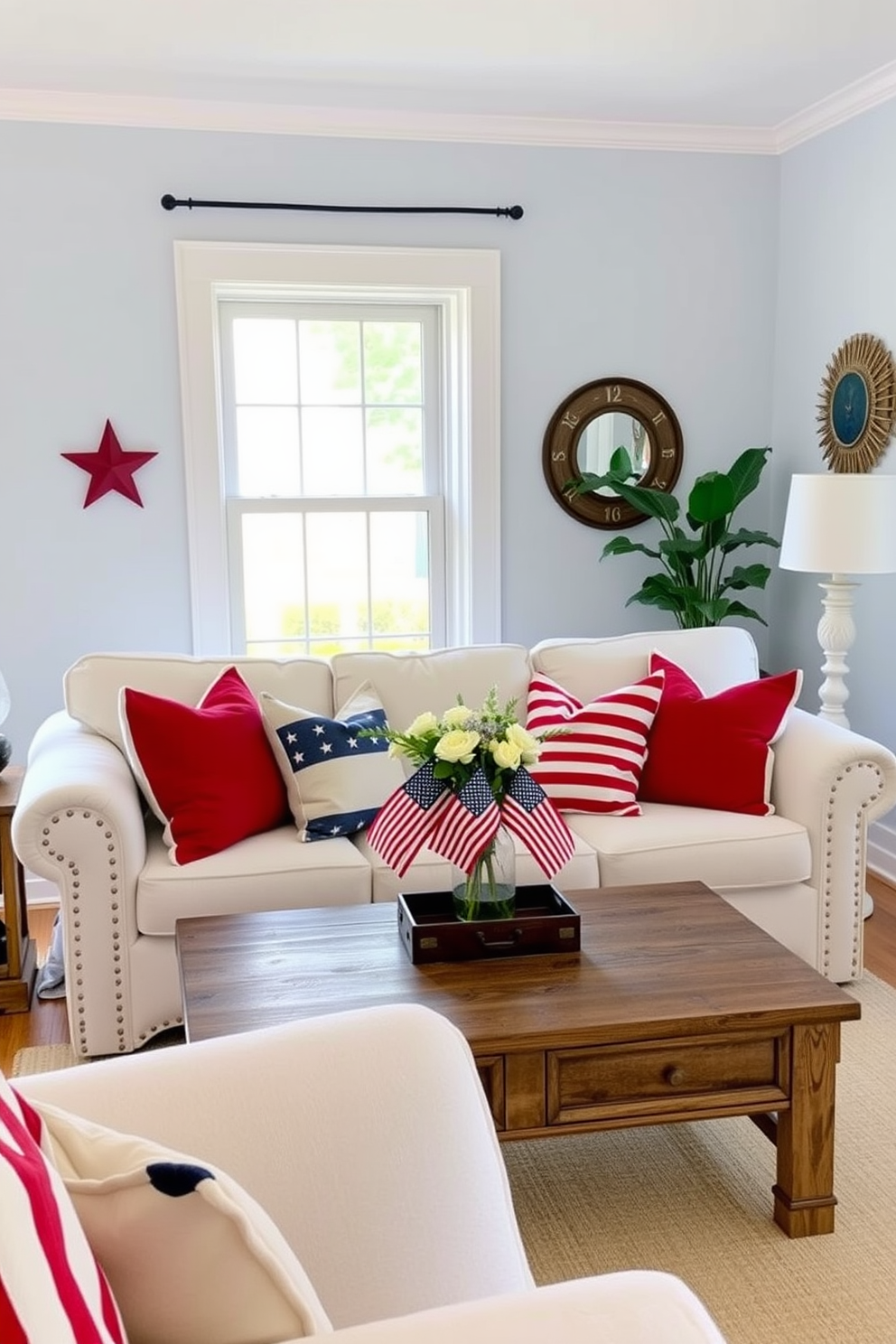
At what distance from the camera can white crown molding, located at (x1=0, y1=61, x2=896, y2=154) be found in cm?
404

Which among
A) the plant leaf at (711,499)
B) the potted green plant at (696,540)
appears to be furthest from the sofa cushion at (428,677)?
the plant leaf at (711,499)

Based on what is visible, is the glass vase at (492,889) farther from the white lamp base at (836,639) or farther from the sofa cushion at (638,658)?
the white lamp base at (836,639)

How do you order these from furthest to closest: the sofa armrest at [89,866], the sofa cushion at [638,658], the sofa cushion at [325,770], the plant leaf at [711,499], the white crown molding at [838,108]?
the plant leaf at [711,499] → the white crown molding at [838,108] → the sofa cushion at [638,658] → the sofa cushion at [325,770] → the sofa armrest at [89,866]

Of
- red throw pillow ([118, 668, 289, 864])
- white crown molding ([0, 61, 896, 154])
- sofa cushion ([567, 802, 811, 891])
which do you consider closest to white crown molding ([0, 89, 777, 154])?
white crown molding ([0, 61, 896, 154])

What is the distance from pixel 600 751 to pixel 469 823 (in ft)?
3.47

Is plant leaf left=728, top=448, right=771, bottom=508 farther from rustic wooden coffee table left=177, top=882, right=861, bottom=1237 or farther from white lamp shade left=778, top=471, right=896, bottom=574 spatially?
rustic wooden coffee table left=177, top=882, right=861, bottom=1237

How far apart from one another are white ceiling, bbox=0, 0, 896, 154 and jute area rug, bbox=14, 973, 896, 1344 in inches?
114

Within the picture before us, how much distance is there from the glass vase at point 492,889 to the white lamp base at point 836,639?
1906mm

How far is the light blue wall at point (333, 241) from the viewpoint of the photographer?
13.7 ft

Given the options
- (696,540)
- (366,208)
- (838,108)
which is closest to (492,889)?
(696,540)

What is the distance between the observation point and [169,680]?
3.38 m

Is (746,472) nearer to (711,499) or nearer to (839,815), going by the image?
(711,499)

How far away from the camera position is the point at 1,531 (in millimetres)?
4219

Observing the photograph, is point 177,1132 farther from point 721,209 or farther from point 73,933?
point 721,209
